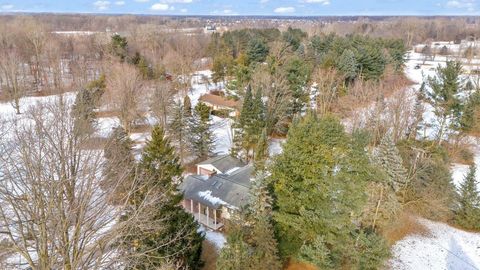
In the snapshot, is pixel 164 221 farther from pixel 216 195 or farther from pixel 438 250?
pixel 438 250

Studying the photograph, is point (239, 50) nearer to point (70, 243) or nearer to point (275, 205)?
point (275, 205)

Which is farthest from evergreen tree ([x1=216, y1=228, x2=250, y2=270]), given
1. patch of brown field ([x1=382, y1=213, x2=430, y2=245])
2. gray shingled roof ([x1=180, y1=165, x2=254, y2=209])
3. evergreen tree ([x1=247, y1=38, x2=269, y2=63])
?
evergreen tree ([x1=247, y1=38, x2=269, y2=63])

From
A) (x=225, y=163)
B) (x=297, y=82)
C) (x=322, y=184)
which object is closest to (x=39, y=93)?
(x=297, y=82)

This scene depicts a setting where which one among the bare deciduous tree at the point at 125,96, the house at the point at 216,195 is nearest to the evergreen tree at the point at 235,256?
the house at the point at 216,195

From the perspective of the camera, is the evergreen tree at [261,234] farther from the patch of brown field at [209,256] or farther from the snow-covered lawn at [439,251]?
the snow-covered lawn at [439,251]

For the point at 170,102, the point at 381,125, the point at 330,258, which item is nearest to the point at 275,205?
the point at 330,258
